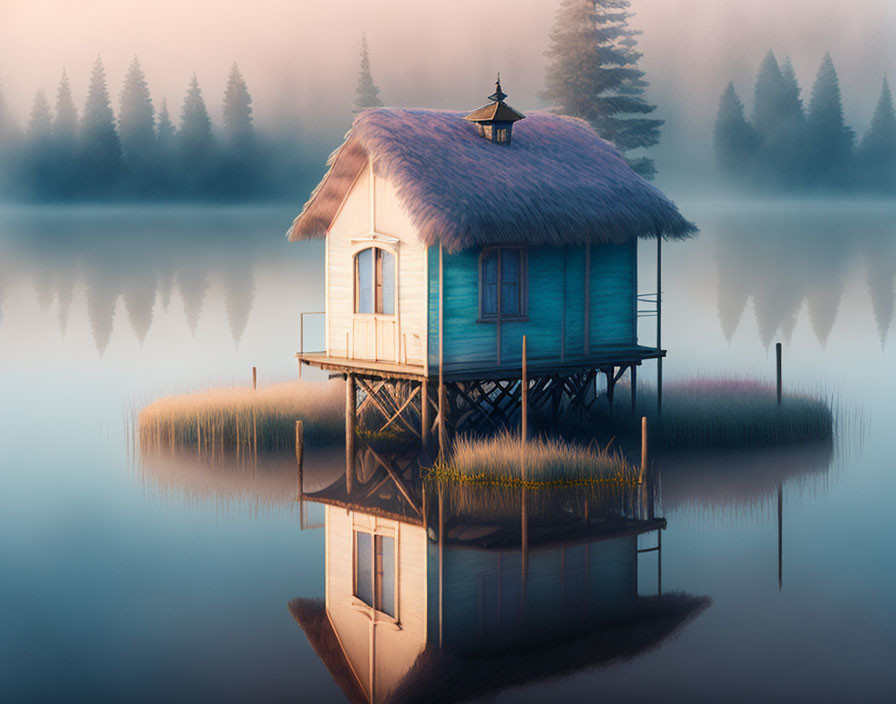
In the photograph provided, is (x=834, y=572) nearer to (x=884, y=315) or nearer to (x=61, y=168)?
(x=884, y=315)

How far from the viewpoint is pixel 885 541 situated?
70.8 ft

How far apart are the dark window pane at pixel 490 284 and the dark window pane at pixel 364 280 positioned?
2332mm

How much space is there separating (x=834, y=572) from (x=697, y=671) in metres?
4.98

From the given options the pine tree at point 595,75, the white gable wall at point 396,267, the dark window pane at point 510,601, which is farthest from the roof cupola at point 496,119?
the pine tree at point 595,75

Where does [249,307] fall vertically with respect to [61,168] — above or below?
below

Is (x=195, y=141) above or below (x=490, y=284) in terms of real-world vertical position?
above

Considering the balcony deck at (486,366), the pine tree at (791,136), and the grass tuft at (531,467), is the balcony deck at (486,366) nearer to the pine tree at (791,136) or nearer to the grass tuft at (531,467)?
the grass tuft at (531,467)

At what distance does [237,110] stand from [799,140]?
48443mm

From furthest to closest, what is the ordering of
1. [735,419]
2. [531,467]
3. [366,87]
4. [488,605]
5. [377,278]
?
[366,87] → [735,419] → [377,278] → [531,467] → [488,605]

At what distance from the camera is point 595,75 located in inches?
2047

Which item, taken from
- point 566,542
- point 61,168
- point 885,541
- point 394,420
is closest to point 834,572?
point 885,541

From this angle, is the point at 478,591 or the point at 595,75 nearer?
the point at 478,591

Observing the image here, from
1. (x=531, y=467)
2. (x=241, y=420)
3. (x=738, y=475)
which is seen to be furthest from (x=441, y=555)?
(x=241, y=420)

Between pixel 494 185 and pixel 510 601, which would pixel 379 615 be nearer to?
pixel 510 601
